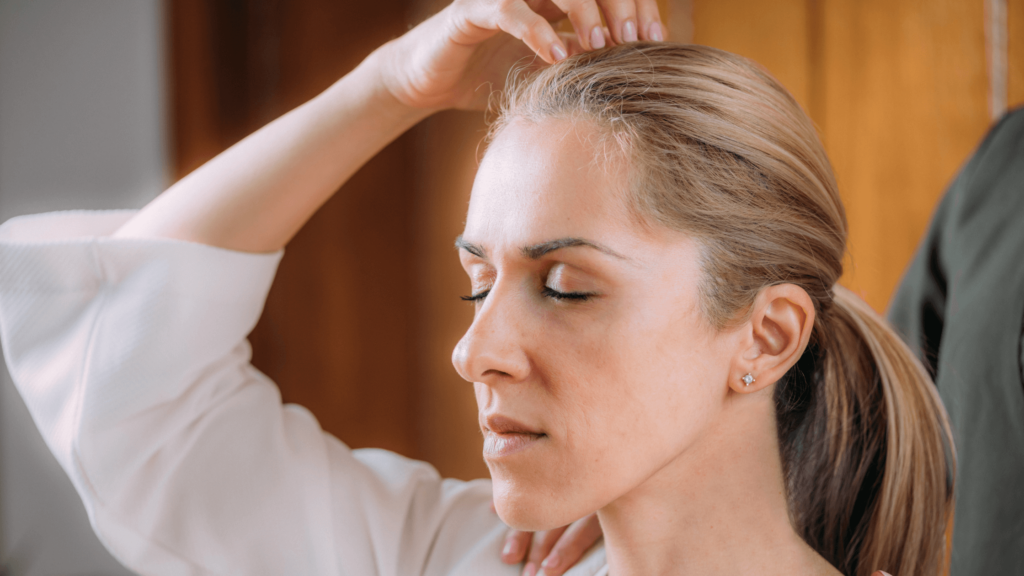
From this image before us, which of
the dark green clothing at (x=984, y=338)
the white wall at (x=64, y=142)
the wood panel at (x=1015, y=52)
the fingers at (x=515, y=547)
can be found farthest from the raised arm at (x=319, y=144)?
the wood panel at (x=1015, y=52)

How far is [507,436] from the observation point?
71 cm

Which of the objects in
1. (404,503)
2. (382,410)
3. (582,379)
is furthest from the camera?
(382,410)

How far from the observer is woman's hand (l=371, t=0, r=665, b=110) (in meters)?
0.77

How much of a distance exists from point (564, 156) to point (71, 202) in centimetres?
140

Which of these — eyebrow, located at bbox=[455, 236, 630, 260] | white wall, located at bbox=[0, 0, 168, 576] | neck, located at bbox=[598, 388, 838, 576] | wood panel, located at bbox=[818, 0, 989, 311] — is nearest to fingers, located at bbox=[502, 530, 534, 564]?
neck, located at bbox=[598, 388, 838, 576]

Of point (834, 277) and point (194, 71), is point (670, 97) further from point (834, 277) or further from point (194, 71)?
point (194, 71)

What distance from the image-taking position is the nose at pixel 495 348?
688 millimetres

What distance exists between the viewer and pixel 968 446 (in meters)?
1.04

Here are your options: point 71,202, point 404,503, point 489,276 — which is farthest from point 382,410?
point 489,276

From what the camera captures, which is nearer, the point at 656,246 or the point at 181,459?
the point at 656,246

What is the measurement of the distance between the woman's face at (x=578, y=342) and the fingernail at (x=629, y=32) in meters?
0.15

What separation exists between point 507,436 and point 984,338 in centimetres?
71

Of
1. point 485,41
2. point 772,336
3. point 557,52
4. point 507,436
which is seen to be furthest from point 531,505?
point 485,41

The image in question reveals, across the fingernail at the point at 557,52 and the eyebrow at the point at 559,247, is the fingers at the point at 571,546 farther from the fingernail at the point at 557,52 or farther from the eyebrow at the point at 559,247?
the fingernail at the point at 557,52
